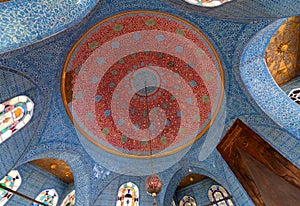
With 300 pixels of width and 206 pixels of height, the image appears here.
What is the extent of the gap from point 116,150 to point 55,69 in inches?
144

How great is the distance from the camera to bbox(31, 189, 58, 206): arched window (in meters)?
7.61

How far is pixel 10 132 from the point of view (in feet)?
17.9

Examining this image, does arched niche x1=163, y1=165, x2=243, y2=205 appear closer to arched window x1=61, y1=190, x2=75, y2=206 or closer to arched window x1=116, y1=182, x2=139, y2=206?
arched window x1=116, y1=182, x2=139, y2=206

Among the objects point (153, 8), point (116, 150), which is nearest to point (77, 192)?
point (116, 150)

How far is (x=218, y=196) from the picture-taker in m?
7.97

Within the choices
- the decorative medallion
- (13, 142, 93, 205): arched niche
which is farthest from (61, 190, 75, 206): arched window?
the decorative medallion

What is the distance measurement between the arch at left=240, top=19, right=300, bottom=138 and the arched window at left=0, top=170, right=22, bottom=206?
26.5ft

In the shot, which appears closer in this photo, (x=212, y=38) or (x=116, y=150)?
(x=212, y=38)

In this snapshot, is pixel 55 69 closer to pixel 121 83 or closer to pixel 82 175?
pixel 121 83

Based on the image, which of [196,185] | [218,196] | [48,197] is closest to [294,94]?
[218,196]

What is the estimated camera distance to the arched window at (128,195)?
285 inches

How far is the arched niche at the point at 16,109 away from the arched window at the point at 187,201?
247 inches

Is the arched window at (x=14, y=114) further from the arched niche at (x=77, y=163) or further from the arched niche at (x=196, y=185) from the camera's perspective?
the arched niche at (x=196, y=185)

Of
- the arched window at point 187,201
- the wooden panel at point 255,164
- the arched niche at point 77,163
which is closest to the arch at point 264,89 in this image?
the wooden panel at point 255,164
